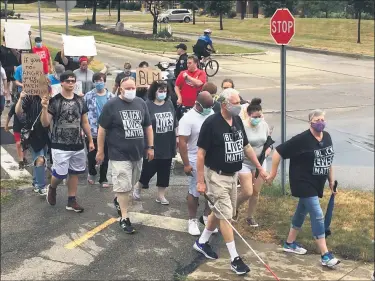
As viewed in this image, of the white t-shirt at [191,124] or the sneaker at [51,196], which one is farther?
the sneaker at [51,196]

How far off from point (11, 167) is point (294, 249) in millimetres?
5306

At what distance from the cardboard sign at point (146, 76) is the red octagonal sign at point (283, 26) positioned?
5.69 ft

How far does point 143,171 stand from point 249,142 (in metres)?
1.82

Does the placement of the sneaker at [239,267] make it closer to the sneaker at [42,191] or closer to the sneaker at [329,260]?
the sneaker at [329,260]

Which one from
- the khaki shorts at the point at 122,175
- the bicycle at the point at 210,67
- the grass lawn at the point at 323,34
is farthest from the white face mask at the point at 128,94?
the grass lawn at the point at 323,34

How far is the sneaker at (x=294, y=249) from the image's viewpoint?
6078mm

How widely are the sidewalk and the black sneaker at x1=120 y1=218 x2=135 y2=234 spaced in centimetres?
108

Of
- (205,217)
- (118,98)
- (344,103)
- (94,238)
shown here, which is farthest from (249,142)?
(344,103)

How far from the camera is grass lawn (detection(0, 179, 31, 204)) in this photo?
25.5ft

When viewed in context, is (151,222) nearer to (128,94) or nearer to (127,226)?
(127,226)

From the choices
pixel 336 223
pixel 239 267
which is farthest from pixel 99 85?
pixel 336 223

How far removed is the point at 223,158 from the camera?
18.1 feet

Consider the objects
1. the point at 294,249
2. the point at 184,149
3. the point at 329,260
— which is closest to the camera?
the point at 329,260

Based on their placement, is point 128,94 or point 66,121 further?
point 66,121
